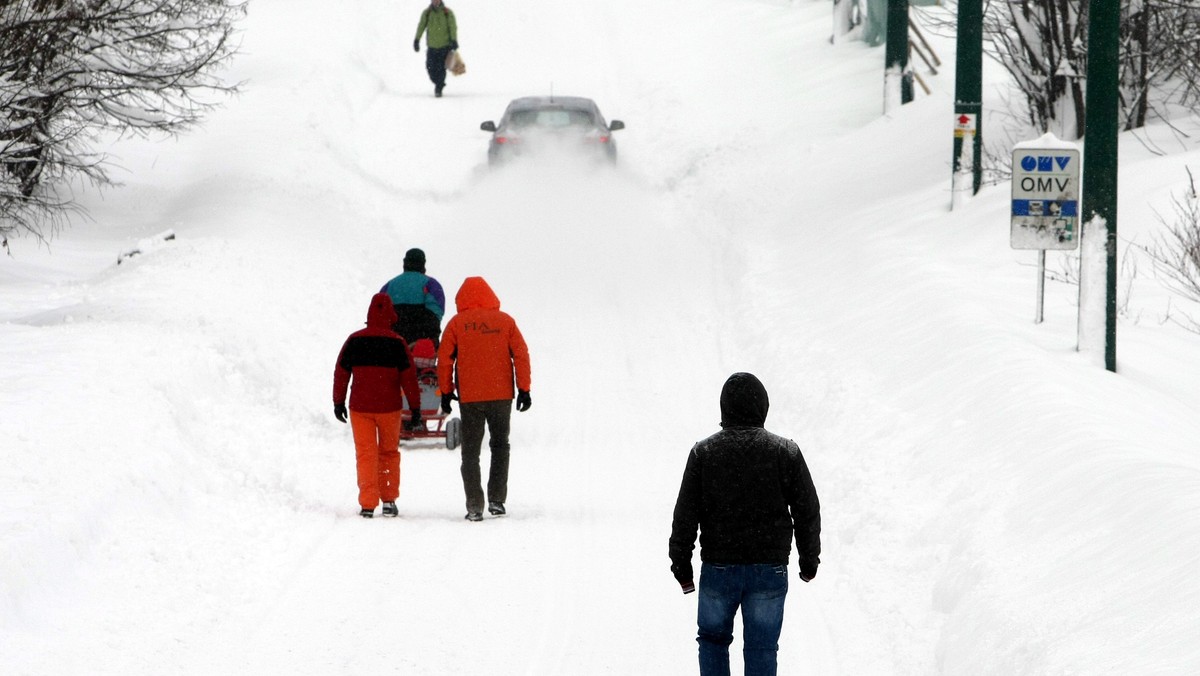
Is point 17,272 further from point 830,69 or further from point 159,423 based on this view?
point 830,69

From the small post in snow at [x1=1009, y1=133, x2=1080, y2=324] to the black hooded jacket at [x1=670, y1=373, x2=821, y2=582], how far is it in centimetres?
624

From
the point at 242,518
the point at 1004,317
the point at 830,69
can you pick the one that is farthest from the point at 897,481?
the point at 830,69

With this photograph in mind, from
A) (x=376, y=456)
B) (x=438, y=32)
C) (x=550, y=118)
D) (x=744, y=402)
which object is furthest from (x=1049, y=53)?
(x=438, y=32)

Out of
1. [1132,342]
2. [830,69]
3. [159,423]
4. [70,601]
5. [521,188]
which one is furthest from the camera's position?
[830,69]

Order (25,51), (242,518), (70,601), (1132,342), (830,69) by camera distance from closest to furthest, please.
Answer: (70,601)
(242,518)
(1132,342)
(25,51)
(830,69)

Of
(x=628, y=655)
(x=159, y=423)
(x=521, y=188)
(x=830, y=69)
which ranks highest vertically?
(x=830, y=69)

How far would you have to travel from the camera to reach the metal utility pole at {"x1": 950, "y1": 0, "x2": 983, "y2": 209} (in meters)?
18.2

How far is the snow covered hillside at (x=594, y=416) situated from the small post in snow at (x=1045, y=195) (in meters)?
0.83

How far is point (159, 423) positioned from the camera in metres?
11.0

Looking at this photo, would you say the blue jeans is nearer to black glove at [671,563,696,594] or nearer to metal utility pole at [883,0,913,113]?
black glove at [671,563,696,594]

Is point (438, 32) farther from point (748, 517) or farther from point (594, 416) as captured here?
point (748, 517)

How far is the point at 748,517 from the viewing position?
6.59m

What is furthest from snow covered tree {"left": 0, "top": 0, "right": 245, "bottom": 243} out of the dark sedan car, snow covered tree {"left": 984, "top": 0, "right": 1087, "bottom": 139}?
snow covered tree {"left": 984, "top": 0, "right": 1087, "bottom": 139}

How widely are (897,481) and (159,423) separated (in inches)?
200
